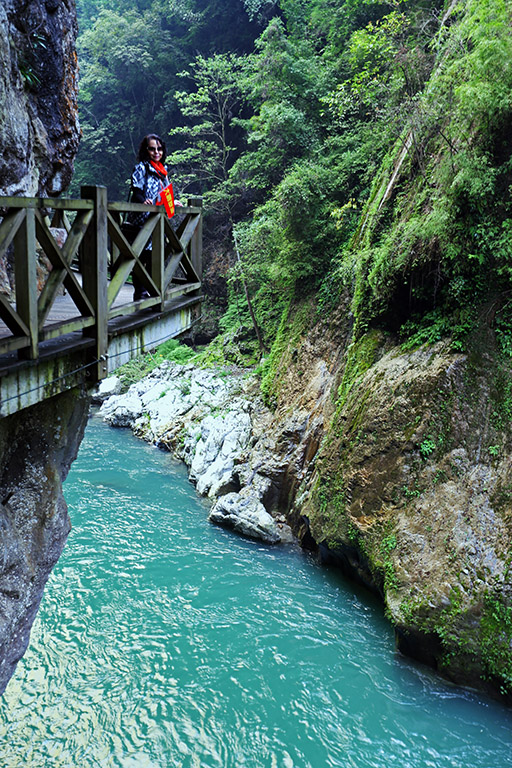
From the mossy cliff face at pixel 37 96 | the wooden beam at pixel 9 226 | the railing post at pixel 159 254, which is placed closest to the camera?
the wooden beam at pixel 9 226

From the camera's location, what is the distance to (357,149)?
528 inches

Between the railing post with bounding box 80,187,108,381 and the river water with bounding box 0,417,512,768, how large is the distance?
15.2ft

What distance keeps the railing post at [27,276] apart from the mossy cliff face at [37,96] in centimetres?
341

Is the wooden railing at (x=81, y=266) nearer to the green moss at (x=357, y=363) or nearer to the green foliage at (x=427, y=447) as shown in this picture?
the green foliage at (x=427, y=447)

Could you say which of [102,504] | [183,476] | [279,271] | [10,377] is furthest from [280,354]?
[10,377]

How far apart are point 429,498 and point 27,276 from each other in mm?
6103

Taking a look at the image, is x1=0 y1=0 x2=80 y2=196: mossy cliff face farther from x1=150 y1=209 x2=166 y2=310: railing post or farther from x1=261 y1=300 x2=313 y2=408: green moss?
x1=261 y1=300 x2=313 y2=408: green moss

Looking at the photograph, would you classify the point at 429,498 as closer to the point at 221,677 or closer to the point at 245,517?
the point at 221,677

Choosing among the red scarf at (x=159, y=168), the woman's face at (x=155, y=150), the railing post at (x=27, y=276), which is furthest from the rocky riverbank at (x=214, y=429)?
the railing post at (x=27, y=276)

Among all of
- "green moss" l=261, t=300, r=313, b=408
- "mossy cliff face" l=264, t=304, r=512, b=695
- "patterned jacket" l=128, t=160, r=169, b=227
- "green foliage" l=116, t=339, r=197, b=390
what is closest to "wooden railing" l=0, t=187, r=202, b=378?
"patterned jacket" l=128, t=160, r=169, b=227

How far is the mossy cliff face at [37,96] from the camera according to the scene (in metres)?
5.91

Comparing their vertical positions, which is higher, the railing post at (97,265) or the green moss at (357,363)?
the railing post at (97,265)

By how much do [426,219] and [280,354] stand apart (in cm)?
653

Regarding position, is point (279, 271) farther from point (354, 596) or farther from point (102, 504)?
point (354, 596)
